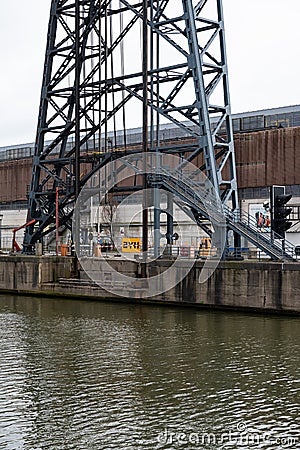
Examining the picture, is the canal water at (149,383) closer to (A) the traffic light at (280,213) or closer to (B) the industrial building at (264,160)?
(A) the traffic light at (280,213)

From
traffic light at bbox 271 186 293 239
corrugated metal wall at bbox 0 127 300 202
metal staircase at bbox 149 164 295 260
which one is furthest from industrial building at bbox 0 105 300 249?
traffic light at bbox 271 186 293 239

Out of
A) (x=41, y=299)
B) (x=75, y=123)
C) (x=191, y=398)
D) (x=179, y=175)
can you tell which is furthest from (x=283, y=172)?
(x=191, y=398)

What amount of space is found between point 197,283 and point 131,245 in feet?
45.8

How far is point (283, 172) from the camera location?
41938 mm

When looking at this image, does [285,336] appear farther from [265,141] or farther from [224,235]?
[265,141]

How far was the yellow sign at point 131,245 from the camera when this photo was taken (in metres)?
45.2

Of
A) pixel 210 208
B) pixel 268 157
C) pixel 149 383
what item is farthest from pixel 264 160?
pixel 149 383

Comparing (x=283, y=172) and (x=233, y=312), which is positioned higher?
(x=283, y=172)

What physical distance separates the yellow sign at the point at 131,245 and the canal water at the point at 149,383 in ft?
53.0

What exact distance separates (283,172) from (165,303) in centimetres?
1314

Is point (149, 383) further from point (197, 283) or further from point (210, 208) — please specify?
point (210, 208)

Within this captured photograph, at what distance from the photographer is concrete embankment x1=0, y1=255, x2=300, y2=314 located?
29547mm

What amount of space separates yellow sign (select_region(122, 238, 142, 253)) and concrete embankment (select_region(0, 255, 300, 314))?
6.74m

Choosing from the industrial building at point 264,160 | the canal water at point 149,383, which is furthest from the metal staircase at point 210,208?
the industrial building at point 264,160
